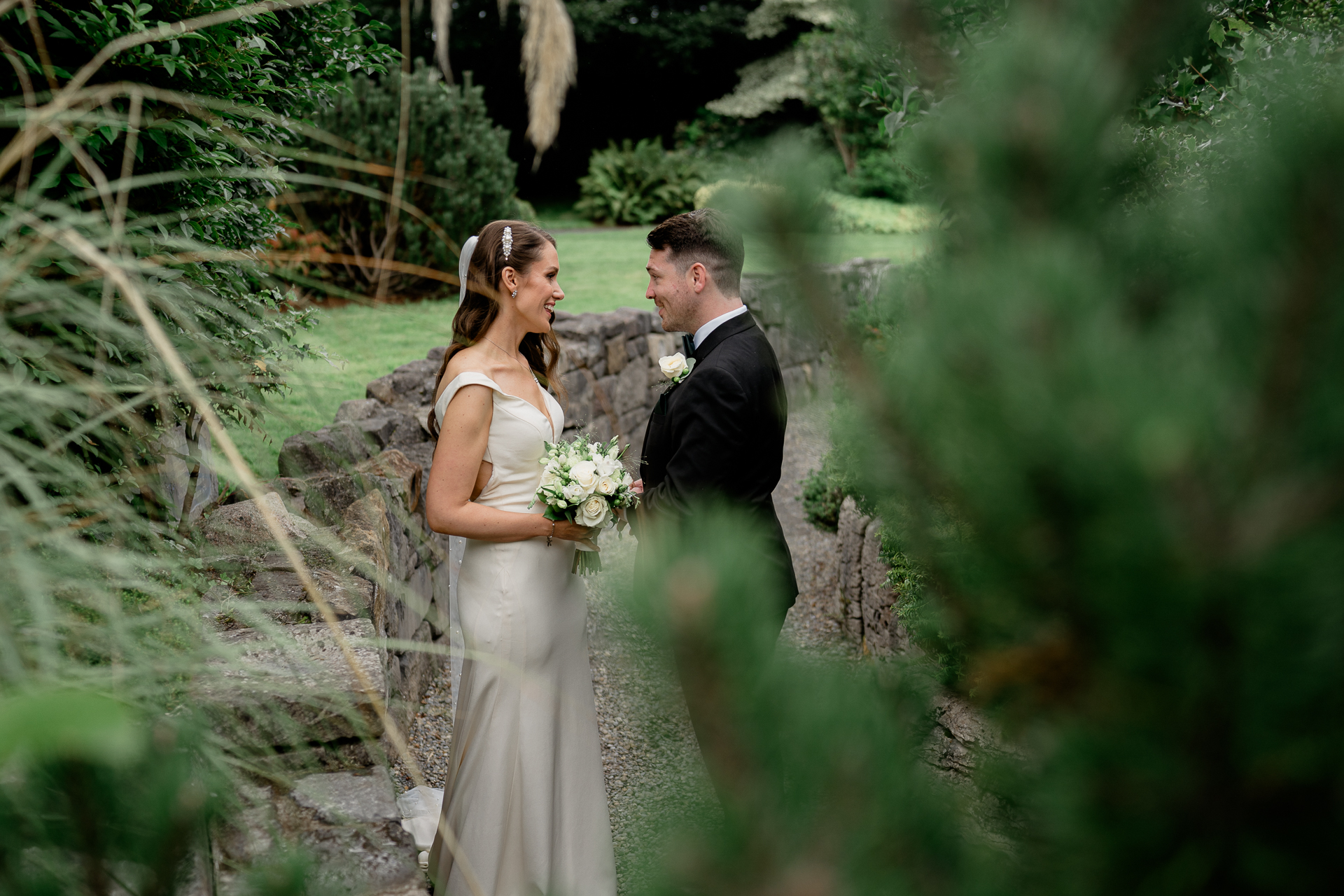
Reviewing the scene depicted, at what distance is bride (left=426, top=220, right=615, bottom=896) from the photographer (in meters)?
2.90

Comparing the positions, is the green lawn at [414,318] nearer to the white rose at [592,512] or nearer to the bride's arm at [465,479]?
the bride's arm at [465,479]

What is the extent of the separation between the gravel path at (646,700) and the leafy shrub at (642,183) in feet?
38.5

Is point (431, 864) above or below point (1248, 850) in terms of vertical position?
below

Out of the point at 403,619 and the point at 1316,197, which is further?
the point at 403,619

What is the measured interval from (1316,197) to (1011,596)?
32 cm

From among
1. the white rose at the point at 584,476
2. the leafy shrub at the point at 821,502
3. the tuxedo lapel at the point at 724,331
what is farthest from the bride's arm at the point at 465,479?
the leafy shrub at the point at 821,502

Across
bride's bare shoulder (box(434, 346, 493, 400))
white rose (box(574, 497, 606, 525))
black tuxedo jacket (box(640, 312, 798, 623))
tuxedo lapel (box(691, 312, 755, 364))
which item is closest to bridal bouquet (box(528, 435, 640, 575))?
white rose (box(574, 497, 606, 525))

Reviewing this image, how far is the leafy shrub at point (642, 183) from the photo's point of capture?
2122 centimetres

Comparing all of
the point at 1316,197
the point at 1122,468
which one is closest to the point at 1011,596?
the point at 1122,468

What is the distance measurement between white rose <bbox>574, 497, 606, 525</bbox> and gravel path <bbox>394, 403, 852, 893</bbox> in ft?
0.78

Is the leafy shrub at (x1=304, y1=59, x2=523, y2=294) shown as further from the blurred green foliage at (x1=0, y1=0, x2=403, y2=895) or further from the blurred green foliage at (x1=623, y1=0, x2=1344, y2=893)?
the blurred green foliage at (x1=623, y1=0, x2=1344, y2=893)

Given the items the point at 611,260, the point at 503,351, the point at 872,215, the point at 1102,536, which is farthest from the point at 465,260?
the point at 872,215

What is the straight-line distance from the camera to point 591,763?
10.3ft

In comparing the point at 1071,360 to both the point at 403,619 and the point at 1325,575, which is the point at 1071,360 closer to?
the point at 1325,575
